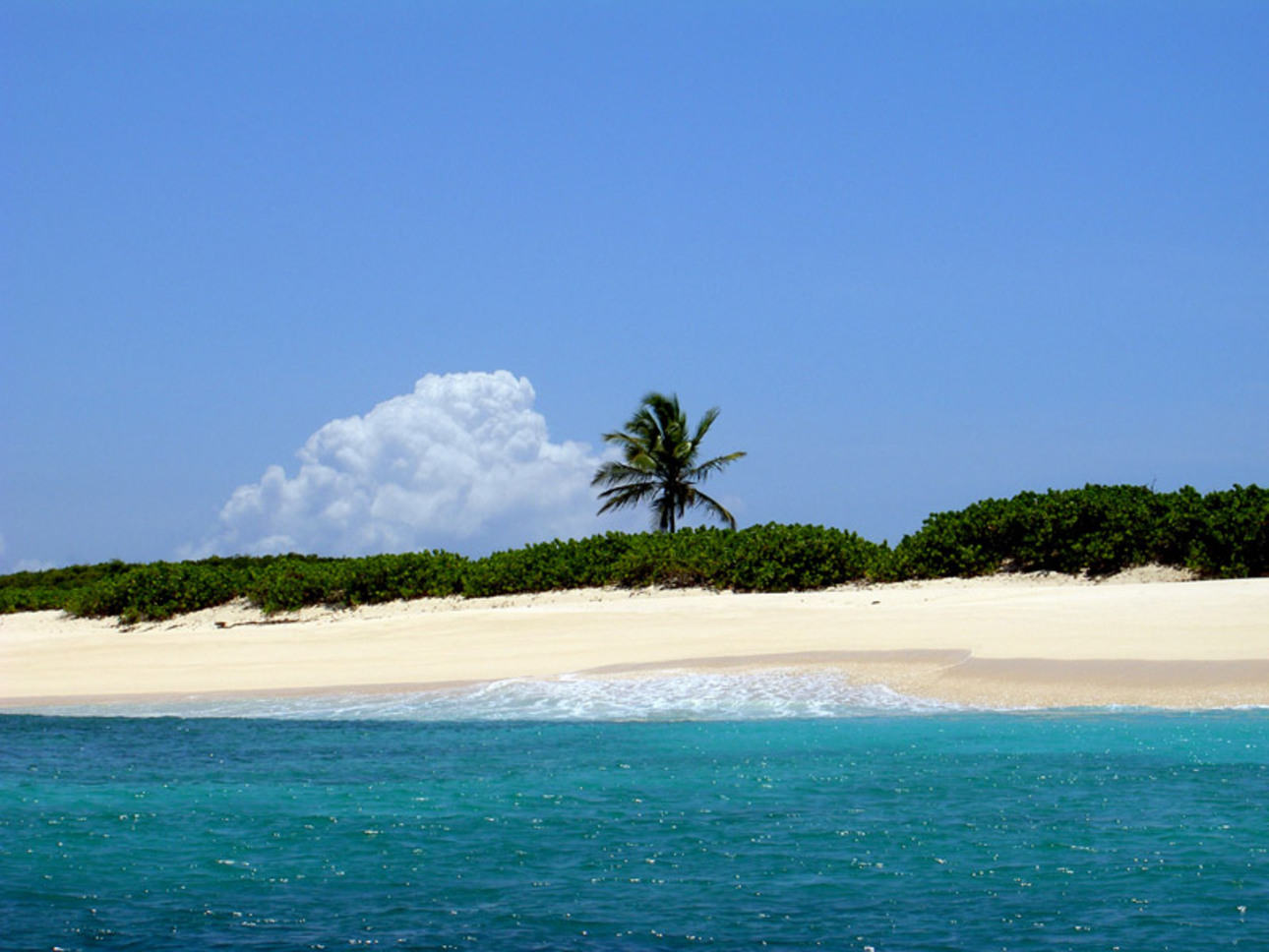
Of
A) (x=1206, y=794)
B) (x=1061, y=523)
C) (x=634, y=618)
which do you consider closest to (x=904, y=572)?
(x=1061, y=523)

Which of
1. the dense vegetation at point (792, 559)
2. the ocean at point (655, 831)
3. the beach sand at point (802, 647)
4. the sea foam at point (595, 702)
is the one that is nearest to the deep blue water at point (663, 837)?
the ocean at point (655, 831)

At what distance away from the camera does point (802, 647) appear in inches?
688

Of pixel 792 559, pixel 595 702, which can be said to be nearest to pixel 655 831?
pixel 595 702

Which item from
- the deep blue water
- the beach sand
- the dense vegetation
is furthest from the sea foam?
the dense vegetation

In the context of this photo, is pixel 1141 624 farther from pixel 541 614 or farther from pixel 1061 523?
pixel 541 614

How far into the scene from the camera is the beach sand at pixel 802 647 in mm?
14414

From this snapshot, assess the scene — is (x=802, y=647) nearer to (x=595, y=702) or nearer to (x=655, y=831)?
(x=595, y=702)

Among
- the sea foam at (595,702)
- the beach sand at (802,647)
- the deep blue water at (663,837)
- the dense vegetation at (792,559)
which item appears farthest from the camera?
the dense vegetation at (792,559)

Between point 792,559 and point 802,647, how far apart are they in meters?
7.23

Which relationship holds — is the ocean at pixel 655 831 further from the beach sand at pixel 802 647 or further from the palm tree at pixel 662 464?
the palm tree at pixel 662 464

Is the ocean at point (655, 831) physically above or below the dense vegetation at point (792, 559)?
below

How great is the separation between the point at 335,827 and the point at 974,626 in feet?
35.9

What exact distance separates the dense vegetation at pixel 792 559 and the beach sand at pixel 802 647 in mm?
760

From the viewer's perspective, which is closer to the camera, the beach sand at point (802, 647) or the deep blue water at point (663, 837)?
the deep blue water at point (663, 837)
